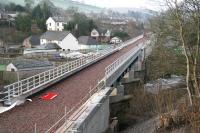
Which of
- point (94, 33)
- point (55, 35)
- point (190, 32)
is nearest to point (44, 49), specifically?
point (55, 35)

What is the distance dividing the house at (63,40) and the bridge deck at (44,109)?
6989cm

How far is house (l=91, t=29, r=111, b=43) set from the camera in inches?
4848

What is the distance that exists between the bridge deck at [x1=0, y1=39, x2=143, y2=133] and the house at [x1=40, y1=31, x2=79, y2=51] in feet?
229

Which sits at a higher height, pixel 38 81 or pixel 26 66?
pixel 38 81

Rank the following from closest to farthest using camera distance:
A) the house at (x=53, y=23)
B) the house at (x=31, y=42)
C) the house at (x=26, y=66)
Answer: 1. the house at (x=26, y=66)
2. the house at (x=31, y=42)
3. the house at (x=53, y=23)

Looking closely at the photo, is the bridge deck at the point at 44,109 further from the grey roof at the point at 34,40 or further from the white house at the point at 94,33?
the white house at the point at 94,33

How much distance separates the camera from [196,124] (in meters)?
19.5

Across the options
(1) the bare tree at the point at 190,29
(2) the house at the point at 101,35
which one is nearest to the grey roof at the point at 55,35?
(2) the house at the point at 101,35

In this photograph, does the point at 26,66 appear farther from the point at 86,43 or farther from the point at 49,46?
the point at 86,43

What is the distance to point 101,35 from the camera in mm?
127562

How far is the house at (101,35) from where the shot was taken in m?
123

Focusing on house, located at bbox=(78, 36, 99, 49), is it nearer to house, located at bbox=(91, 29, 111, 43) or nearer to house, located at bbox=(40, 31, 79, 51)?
house, located at bbox=(40, 31, 79, 51)

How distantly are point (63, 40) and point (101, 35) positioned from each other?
1223 inches

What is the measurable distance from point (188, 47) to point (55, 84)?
371 inches
